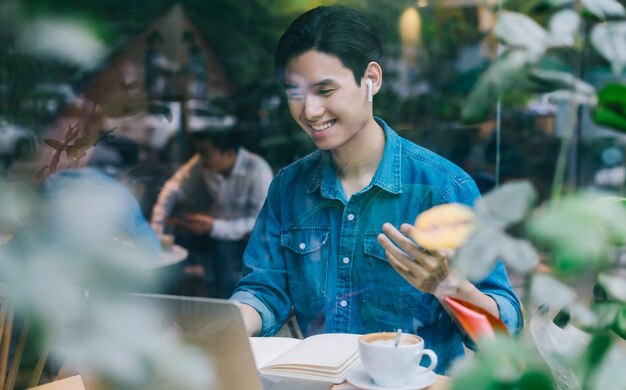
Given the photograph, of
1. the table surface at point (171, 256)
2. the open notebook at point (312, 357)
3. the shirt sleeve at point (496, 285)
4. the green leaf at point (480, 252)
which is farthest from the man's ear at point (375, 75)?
the green leaf at point (480, 252)

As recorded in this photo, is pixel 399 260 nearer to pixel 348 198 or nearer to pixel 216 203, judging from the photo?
pixel 348 198

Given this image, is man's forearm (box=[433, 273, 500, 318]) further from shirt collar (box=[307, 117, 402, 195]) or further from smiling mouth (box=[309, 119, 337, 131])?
smiling mouth (box=[309, 119, 337, 131])

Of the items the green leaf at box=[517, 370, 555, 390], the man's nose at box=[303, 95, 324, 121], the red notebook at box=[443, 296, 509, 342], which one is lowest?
the red notebook at box=[443, 296, 509, 342]

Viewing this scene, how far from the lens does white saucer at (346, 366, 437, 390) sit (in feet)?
3.65

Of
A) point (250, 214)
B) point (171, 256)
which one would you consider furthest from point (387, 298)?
point (171, 256)

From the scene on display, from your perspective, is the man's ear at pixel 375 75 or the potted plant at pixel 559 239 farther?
the man's ear at pixel 375 75

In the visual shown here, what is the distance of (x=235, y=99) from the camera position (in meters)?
1.89

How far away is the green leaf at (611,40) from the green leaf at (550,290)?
221mm

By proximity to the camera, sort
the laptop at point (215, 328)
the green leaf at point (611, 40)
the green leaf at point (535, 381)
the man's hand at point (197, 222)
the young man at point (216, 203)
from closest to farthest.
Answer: the green leaf at point (535, 381), the green leaf at point (611, 40), the laptop at point (215, 328), the young man at point (216, 203), the man's hand at point (197, 222)

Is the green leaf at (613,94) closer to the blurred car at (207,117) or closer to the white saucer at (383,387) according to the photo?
the white saucer at (383,387)

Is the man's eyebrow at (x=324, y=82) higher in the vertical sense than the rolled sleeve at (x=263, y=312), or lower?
higher

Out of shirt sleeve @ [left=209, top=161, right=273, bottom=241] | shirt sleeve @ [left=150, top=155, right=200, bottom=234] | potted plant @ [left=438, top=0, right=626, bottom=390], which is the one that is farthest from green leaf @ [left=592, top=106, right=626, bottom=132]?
shirt sleeve @ [left=150, top=155, right=200, bottom=234]

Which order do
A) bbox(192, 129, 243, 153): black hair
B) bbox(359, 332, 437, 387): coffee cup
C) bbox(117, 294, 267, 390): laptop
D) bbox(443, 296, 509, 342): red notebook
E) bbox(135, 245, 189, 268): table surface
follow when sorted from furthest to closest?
bbox(192, 129, 243, 153): black hair → bbox(135, 245, 189, 268): table surface → bbox(359, 332, 437, 387): coffee cup → bbox(117, 294, 267, 390): laptop → bbox(443, 296, 509, 342): red notebook

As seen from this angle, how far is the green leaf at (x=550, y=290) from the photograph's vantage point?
0.63 metres
